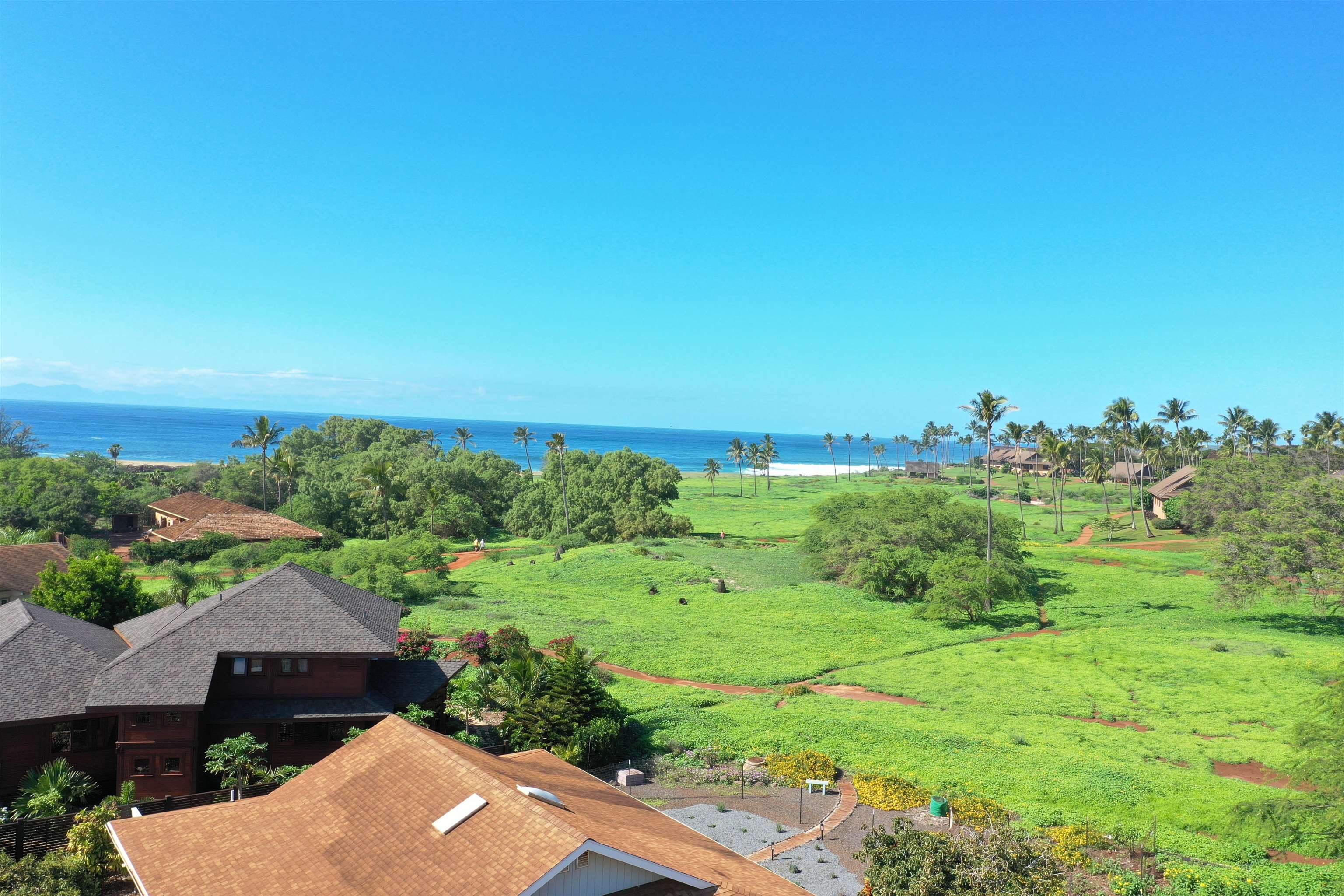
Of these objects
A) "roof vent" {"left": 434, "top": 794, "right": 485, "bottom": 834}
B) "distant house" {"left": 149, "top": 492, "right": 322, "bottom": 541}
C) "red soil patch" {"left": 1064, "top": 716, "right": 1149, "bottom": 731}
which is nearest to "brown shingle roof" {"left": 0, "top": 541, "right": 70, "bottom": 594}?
"distant house" {"left": 149, "top": 492, "right": 322, "bottom": 541}

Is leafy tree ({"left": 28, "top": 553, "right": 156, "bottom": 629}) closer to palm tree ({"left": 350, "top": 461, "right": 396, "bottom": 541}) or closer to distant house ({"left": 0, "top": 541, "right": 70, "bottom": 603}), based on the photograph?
distant house ({"left": 0, "top": 541, "right": 70, "bottom": 603})

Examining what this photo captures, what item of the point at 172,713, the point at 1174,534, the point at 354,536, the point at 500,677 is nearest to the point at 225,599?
the point at 172,713

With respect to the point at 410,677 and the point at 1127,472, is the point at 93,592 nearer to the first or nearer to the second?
the point at 410,677

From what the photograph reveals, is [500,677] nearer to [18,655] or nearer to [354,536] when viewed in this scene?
[18,655]

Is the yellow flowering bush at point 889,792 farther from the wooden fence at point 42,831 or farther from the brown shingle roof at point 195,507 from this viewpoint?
the brown shingle roof at point 195,507

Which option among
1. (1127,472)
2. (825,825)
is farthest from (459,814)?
(1127,472)
